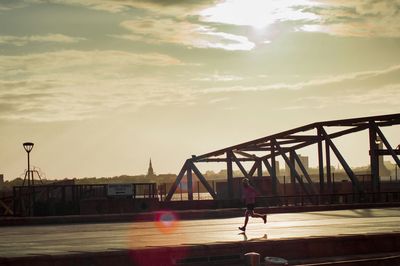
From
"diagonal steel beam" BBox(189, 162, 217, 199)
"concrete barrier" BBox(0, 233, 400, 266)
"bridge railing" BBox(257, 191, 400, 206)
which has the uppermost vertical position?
"diagonal steel beam" BBox(189, 162, 217, 199)

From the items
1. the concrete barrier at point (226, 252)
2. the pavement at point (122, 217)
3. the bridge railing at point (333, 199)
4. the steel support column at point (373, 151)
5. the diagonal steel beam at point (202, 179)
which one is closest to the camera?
the concrete barrier at point (226, 252)

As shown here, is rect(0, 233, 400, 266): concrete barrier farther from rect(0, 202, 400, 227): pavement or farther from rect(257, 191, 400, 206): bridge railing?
rect(257, 191, 400, 206): bridge railing

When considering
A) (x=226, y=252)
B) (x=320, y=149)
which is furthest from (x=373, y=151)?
(x=226, y=252)

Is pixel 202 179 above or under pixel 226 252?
above

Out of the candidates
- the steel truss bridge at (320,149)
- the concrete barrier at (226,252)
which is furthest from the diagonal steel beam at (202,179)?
the concrete barrier at (226,252)

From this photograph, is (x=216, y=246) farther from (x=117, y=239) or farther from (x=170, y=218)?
(x=170, y=218)

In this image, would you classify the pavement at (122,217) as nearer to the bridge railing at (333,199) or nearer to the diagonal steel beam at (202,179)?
the bridge railing at (333,199)

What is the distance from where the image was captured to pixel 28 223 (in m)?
38.4

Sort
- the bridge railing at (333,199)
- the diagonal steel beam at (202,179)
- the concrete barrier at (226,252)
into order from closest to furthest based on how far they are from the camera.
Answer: the concrete barrier at (226,252)
the bridge railing at (333,199)
the diagonal steel beam at (202,179)

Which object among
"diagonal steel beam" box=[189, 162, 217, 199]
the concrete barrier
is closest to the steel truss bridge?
"diagonal steel beam" box=[189, 162, 217, 199]

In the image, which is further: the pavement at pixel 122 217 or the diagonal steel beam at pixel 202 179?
the diagonal steel beam at pixel 202 179

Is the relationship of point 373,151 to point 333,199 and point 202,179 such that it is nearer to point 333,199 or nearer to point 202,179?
point 333,199

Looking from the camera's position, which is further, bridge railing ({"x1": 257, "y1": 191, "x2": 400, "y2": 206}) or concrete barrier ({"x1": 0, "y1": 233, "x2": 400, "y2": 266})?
bridge railing ({"x1": 257, "y1": 191, "x2": 400, "y2": 206})

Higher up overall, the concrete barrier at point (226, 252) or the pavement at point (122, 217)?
Answer: the pavement at point (122, 217)
